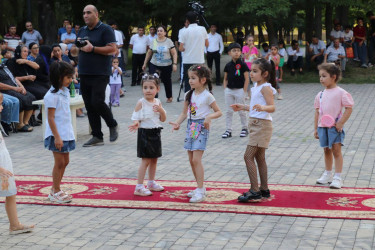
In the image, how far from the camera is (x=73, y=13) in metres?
30.4

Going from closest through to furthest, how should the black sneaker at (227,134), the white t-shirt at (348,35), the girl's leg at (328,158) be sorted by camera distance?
the girl's leg at (328,158) → the black sneaker at (227,134) → the white t-shirt at (348,35)

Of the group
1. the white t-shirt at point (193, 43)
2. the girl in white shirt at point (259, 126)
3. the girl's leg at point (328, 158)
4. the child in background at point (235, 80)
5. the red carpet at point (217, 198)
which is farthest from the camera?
the white t-shirt at point (193, 43)

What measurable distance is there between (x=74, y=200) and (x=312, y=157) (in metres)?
3.73

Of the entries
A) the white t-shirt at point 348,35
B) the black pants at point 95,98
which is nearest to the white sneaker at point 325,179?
the black pants at point 95,98

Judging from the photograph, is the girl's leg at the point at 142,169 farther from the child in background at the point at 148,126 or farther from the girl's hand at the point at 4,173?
the girl's hand at the point at 4,173

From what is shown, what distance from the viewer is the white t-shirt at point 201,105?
698cm

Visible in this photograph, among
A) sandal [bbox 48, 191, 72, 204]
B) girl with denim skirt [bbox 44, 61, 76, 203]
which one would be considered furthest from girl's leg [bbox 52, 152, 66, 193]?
sandal [bbox 48, 191, 72, 204]

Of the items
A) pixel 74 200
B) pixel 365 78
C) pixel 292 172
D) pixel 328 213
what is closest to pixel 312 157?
pixel 292 172

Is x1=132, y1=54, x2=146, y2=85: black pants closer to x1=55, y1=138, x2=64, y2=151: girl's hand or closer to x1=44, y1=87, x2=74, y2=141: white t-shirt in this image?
x1=44, y1=87, x2=74, y2=141: white t-shirt

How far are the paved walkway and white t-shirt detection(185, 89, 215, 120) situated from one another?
3.73 feet

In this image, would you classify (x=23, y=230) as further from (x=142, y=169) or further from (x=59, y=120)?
(x=142, y=169)

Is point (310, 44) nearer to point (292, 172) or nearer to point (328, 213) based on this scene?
point (292, 172)

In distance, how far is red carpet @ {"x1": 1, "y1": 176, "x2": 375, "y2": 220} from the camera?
6.43m

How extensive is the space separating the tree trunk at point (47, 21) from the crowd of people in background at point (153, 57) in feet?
15.6
